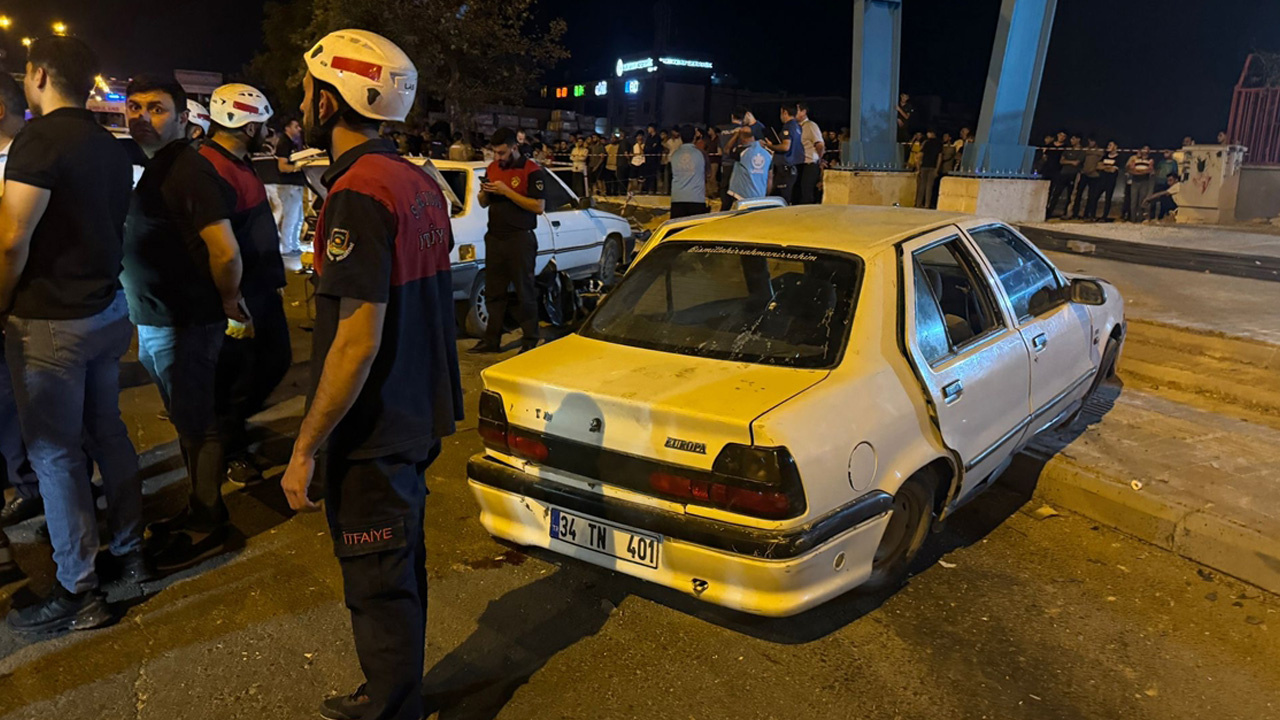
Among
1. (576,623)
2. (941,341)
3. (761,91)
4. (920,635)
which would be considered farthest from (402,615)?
(761,91)

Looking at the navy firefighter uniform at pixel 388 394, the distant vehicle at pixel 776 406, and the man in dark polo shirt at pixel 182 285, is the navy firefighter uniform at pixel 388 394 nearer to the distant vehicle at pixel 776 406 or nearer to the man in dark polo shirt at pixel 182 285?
the distant vehicle at pixel 776 406

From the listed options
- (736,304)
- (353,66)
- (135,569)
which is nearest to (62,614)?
(135,569)

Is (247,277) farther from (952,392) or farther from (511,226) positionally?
(952,392)

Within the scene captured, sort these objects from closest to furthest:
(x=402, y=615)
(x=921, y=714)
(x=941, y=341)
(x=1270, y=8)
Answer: (x=402, y=615) < (x=921, y=714) < (x=941, y=341) < (x=1270, y=8)

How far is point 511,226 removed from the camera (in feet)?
22.6

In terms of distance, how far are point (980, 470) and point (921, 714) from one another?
1358mm

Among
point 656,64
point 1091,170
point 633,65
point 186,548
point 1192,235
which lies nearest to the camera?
point 186,548

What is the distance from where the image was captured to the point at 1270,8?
27797mm

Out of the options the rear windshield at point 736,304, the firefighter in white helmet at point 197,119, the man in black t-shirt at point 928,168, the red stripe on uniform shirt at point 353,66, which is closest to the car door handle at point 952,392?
the rear windshield at point 736,304

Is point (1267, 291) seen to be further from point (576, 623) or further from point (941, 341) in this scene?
point (576, 623)

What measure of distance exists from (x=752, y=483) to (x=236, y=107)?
328 cm

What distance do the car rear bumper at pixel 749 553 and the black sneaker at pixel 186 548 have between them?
5.52ft

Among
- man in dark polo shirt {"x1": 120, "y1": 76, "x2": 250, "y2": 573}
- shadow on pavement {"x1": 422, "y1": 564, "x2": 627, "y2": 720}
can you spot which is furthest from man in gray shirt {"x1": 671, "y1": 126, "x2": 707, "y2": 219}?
shadow on pavement {"x1": 422, "y1": 564, "x2": 627, "y2": 720}

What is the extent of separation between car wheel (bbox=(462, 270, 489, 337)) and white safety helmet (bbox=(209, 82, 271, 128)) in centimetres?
329
